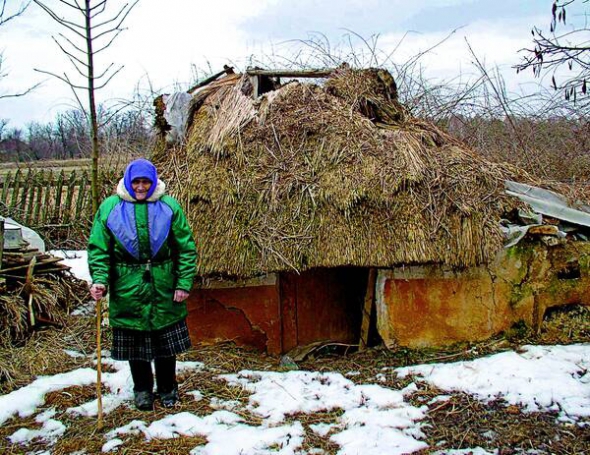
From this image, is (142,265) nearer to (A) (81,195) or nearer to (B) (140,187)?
(B) (140,187)

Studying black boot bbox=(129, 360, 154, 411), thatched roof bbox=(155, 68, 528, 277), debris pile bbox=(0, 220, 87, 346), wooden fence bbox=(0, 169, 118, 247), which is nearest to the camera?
black boot bbox=(129, 360, 154, 411)

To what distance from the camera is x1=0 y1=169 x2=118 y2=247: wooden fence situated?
10328 millimetres

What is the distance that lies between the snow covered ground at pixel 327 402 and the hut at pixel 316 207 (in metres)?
0.66

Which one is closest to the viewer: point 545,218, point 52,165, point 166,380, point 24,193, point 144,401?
point 144,401

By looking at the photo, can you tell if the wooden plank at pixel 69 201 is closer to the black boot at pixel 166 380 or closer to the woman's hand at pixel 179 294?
the black boot at pixel 166 380

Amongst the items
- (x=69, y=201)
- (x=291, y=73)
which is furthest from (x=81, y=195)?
(x=291, y=73)

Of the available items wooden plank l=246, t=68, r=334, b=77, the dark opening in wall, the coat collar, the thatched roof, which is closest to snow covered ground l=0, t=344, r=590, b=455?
the dark opening in wall

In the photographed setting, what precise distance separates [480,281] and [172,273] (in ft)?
8.30

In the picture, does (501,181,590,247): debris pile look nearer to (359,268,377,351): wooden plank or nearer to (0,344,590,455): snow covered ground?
(0,344,590,455): snow covered ground

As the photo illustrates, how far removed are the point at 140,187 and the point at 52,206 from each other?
8358 mm

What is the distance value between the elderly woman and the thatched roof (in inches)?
38.0

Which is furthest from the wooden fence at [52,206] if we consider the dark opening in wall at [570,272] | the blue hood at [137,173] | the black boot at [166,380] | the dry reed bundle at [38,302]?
the dark opening in wall at [570,272]

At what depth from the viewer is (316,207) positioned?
14.9ft

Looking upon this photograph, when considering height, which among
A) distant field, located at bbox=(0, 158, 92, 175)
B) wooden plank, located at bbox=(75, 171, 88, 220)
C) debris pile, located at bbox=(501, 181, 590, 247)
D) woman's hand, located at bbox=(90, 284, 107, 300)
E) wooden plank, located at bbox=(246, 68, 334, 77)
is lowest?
woman's hand, located at bbox=(90, 284, 107, 300)
